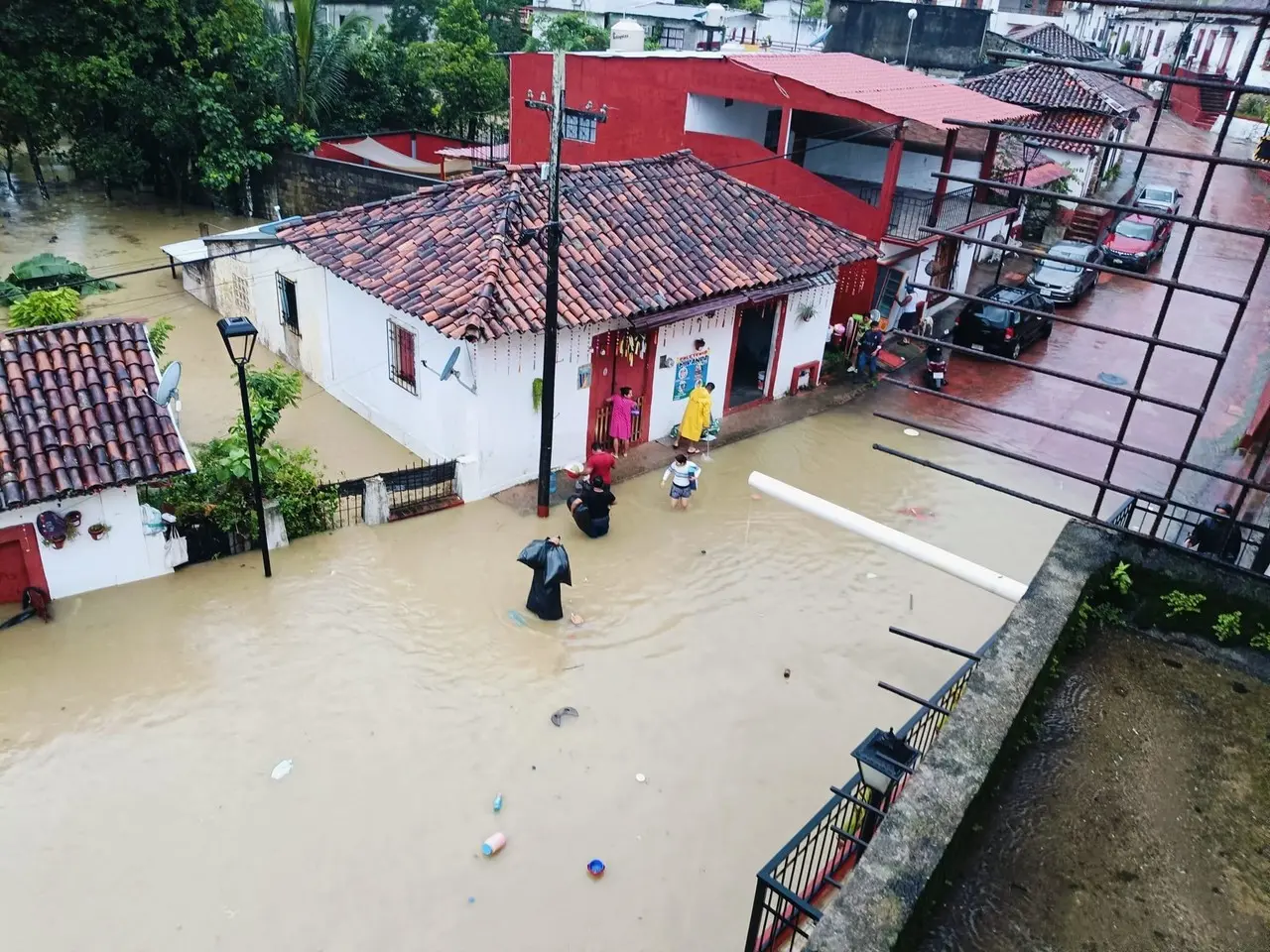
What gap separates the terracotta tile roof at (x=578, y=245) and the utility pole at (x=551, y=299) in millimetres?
457

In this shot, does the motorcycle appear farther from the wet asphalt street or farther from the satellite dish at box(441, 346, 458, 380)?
the satellite dish at box(441, 346, 458, 380)

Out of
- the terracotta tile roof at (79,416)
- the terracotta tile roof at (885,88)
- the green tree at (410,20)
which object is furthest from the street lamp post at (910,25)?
the terracotta tile roof at (79,416)

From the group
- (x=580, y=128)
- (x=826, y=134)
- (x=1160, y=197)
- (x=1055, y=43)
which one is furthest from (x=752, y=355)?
(x=1055, y=43)

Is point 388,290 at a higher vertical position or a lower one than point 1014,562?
higher

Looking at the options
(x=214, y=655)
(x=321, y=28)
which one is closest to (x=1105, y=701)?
(x=214, y=655)

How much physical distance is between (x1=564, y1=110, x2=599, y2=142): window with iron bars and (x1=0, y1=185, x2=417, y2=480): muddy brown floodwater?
10305 millimetres

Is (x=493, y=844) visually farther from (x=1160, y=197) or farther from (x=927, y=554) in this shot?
(x=1160, y=197)

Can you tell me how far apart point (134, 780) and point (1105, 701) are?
866 centimetres

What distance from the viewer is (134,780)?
8977mm

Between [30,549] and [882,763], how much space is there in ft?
31.9

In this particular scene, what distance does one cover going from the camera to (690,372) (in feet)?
54.1

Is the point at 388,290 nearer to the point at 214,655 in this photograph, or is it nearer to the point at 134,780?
the point at 214,655

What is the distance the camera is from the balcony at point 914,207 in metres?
20.4

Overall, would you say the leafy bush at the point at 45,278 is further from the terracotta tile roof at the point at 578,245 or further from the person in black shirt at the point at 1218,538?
the person in black shirt at the point at 1218,538
